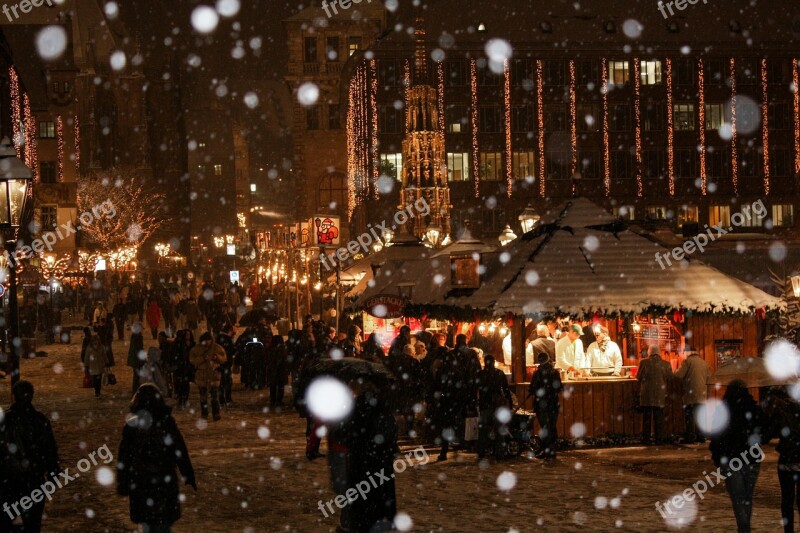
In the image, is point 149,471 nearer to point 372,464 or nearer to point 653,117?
point 372,464

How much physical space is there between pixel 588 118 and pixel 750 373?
5029cm

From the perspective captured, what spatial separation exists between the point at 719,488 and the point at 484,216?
48661 millimetres

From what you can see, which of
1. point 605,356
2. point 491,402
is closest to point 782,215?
point 605,356

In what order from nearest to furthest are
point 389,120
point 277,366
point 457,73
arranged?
1. point 277,366
2. point 457,73
3. point 389,120

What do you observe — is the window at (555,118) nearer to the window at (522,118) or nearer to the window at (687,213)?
the window at (522,118)

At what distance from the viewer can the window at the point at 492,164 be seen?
2438 inches

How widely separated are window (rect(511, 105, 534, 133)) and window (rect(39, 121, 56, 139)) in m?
31.9

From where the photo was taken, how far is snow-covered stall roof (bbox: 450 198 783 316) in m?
16.5

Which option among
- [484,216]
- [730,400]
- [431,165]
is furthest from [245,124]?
[730,400]

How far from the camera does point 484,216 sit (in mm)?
61125

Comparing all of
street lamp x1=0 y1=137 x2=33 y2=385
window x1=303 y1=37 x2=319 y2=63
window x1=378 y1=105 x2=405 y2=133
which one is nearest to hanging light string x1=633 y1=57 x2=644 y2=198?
window x1=378 y1=105 x2=405 y2=133

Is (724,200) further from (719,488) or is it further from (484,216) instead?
(719,488)

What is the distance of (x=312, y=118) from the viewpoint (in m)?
74.4

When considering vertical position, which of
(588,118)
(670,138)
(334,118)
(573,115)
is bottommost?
(670,138)
